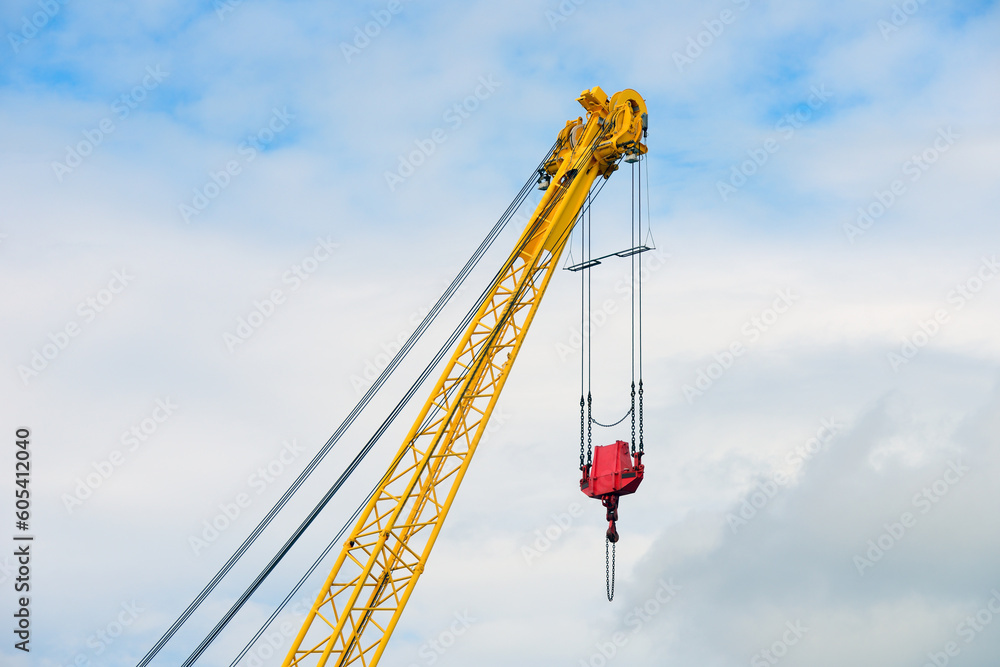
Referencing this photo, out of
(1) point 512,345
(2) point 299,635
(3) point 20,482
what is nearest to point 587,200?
(1) point 512,345

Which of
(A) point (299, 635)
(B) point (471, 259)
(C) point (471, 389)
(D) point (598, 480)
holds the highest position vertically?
(B) point (471, 259)

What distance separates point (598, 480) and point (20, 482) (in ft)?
68.9

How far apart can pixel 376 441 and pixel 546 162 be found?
42.1 ft

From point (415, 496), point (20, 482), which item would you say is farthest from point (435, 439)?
point (20, 482)

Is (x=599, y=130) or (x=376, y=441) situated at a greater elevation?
(x=599, y=130)

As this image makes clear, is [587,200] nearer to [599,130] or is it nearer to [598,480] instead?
[599,130]

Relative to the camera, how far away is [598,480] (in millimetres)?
47500

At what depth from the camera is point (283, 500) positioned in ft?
165

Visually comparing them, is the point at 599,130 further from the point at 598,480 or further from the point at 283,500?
the point at 283,500

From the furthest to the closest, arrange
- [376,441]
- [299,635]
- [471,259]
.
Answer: [471,259]
[376,441]
[299,635]

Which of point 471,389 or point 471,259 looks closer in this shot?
A: point 471,389

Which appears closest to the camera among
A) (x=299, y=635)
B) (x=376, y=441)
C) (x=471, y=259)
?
(x=299, y=635)

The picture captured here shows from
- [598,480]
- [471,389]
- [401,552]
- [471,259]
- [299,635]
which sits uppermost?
[471,259]

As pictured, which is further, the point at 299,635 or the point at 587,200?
the point at 587,200
